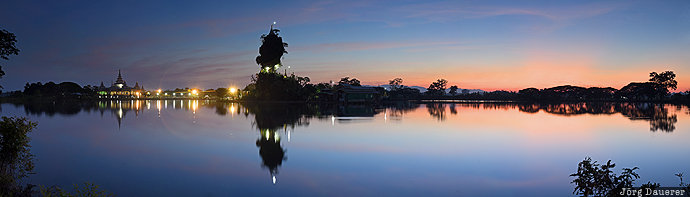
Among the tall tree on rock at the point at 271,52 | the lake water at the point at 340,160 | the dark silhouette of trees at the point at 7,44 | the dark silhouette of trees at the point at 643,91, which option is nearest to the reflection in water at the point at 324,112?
the lake water at the point at 340,160

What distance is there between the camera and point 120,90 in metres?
112

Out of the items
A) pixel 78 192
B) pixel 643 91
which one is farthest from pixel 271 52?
pixel 643 91

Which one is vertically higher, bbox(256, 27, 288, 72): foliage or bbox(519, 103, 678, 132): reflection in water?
bbox(256, 27, 288, 72): foliage

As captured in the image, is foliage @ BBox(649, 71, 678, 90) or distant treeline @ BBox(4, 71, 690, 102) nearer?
distant treeline @ BBox(4, 71, 690, 102)

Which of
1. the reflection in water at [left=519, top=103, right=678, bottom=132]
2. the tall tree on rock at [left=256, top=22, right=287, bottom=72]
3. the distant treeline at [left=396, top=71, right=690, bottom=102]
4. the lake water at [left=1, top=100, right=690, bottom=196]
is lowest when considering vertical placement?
the lake water at [left=1, top=100, right=690, bottom=196]

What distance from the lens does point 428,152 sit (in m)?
A: 12.3

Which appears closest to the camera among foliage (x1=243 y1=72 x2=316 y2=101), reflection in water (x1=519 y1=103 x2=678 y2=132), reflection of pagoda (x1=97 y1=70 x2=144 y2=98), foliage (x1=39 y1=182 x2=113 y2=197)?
foliage (x1=39 y1=182 x2=113 y2=197)

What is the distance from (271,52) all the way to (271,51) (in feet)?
0.63

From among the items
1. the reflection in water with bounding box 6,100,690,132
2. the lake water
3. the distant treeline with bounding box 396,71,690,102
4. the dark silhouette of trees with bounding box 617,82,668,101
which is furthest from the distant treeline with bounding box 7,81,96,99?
the dark silhouette of trees with bounding box 617,82,668,101

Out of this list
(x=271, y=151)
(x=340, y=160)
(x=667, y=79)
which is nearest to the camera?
(x=340, y=160)

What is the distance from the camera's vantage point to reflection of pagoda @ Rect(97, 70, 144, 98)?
109 m

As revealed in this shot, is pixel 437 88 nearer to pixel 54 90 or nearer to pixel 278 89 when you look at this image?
pixel 278 89

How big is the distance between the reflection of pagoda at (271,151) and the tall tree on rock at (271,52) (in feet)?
171

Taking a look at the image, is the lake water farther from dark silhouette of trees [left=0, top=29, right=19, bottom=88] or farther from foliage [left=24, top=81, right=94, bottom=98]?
foliage [left=24, top=81, right=94, bottom=98]
